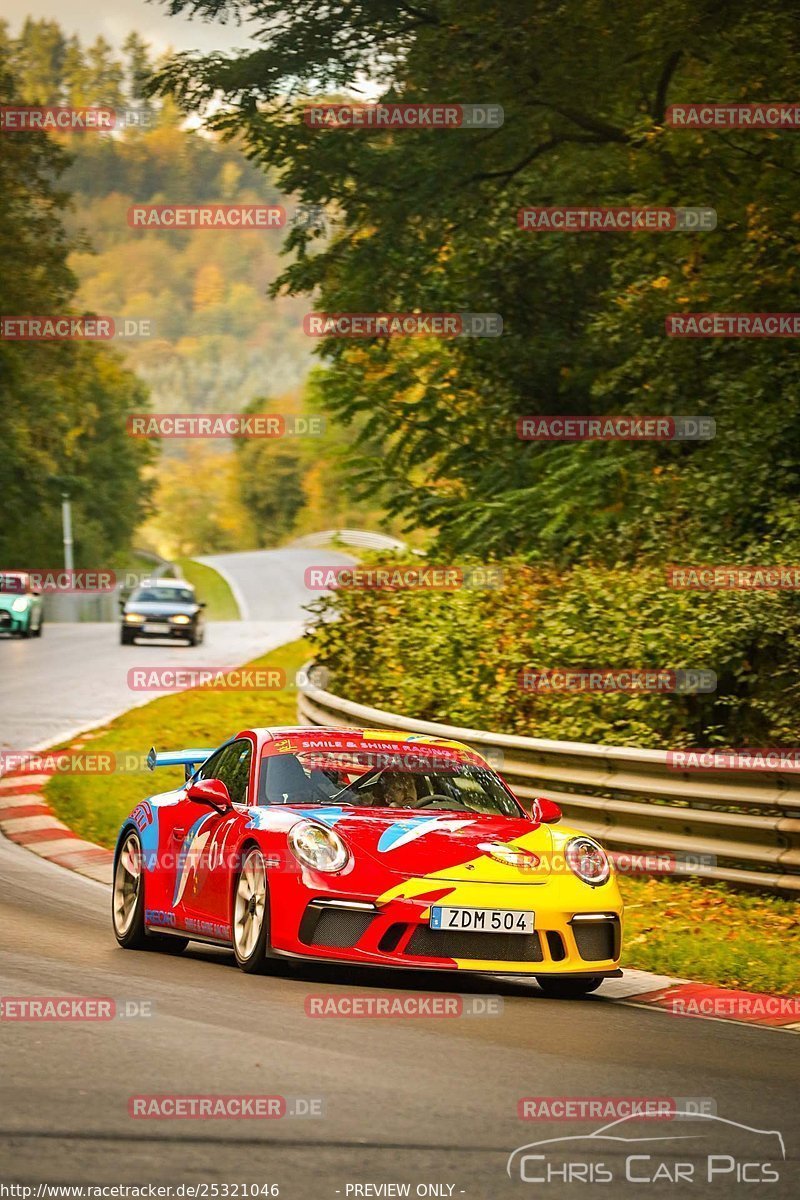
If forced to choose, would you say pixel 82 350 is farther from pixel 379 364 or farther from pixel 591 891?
pixel 591 891

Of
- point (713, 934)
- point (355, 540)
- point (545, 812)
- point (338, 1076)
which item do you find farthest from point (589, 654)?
point (355, 540)

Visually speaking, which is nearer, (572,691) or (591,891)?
(591,891)

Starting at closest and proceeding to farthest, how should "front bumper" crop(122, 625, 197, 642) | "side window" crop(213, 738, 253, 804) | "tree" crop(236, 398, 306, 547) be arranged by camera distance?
"side window" crop(213, 738, 253, 804), "front bumper" crop(122, 625, 197, 642), "tree" crop(236, 398, 306, 547)

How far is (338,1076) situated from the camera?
6203 millimetres

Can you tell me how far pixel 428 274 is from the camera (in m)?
25.0

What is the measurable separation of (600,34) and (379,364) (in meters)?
5.37

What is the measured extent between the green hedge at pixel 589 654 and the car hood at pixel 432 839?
15.9 feet

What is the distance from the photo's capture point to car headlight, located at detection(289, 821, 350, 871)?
8500 mm

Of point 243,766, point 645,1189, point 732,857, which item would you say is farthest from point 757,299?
point 645,1189

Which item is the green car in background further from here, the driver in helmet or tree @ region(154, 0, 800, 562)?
the driver in helmet

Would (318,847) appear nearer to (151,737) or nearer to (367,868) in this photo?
(367,868)

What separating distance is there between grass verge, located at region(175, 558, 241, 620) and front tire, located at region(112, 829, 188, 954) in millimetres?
67887

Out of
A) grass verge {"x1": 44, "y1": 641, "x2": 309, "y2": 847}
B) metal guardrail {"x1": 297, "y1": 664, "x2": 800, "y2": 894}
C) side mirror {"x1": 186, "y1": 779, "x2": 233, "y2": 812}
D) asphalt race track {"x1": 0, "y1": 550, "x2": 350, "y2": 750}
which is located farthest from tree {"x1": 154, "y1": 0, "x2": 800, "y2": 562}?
side mirror {"x1": 186, "y1": 779, "x2": 233, "y2": 812}

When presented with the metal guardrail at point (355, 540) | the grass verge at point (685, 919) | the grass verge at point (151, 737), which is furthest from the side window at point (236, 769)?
the metal guardrail at point (355, 540)
